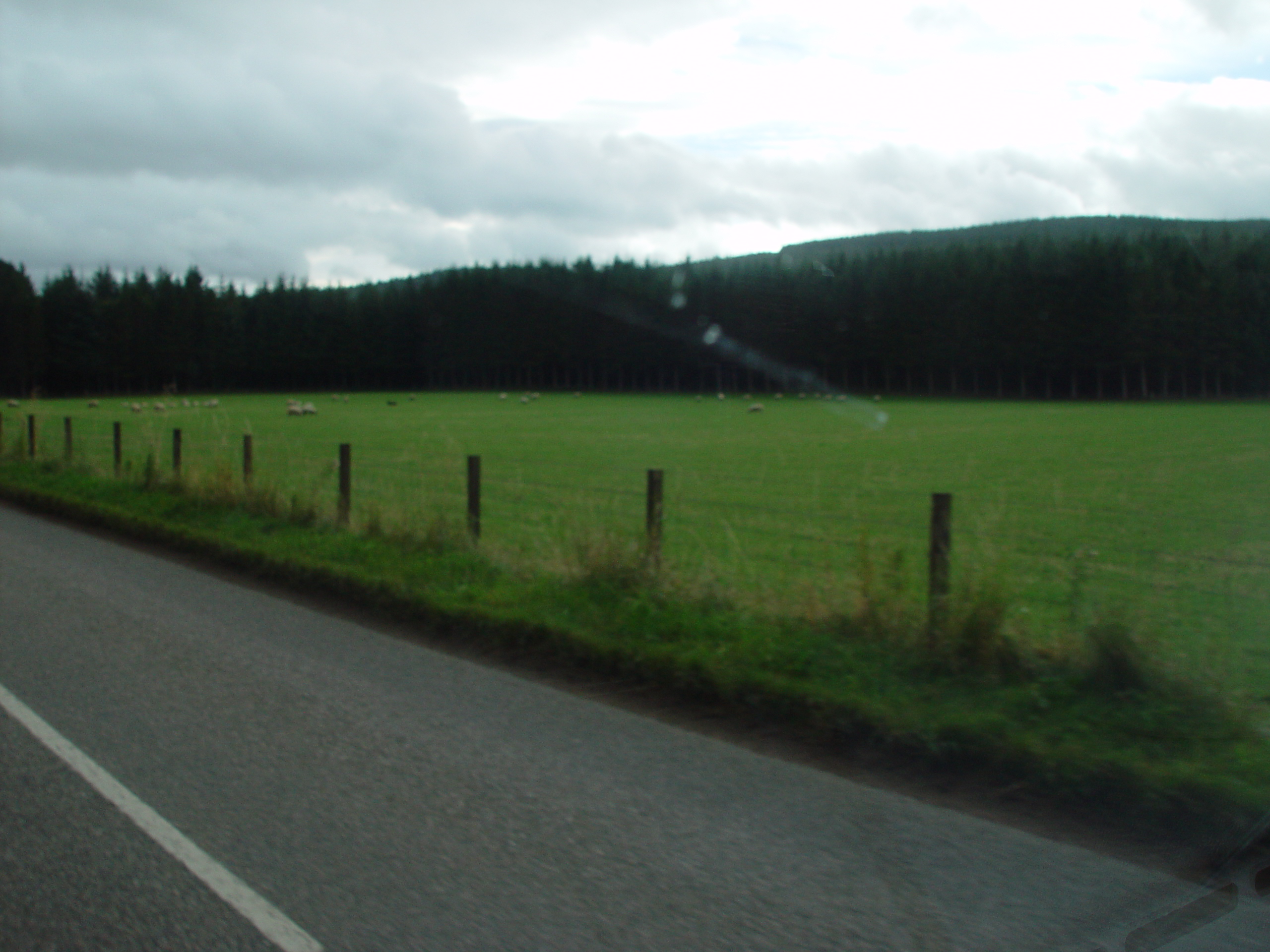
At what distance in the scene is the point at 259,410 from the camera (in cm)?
8012

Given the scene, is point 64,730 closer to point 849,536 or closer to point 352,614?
point 352,614

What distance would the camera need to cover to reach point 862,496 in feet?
68.1

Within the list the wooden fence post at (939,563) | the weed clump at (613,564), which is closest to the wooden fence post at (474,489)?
the weed clump at (613,564)

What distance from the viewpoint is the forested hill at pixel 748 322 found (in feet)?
220

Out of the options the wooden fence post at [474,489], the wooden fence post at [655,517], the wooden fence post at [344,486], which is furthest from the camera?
the wooden fence post at [344,486]

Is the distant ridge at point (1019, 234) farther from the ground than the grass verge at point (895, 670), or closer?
farther from the ground

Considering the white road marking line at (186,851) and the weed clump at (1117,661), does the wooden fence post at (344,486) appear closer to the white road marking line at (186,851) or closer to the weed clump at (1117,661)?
the white road marking line at (186,851)

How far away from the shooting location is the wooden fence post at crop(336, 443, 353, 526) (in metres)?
13.7

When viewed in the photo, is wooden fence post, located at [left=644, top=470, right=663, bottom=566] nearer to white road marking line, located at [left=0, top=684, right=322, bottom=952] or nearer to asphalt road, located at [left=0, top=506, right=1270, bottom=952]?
asphalt road, located at [left=0, top=506, right=1270, bottom=952]

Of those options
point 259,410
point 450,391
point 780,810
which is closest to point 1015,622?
point 780,810

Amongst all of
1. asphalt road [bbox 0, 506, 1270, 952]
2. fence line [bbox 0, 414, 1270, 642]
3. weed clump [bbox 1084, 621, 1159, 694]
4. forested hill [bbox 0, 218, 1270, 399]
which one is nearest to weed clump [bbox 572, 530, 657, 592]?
fence line [bbox 0, 414, 1270, 642]

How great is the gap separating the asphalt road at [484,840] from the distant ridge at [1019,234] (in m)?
13.0

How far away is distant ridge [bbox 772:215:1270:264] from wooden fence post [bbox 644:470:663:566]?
8.67m

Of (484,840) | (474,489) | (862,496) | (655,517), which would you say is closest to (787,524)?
(862,496)
